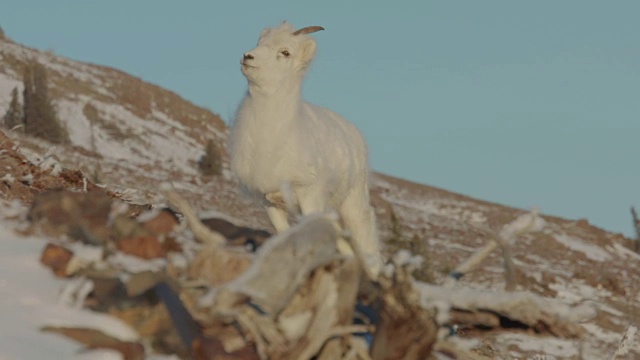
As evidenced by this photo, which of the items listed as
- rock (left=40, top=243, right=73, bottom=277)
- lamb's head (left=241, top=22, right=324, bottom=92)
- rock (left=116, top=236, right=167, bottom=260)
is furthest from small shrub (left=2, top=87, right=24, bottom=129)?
rock (left=40, top=243, right=73, bottom=277)

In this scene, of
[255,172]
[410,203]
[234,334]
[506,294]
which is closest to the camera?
[234,334]

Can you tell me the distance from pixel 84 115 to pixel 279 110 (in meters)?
47.2

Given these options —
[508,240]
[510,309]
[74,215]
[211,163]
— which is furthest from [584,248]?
[74,215]

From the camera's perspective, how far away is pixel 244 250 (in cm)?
713

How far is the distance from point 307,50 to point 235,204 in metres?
28.3

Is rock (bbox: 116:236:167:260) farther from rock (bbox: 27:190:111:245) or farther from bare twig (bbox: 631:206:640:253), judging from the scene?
bare twig (bbox: 631:206:640:253)

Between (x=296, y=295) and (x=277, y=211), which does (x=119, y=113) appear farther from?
(x=296, y=295)

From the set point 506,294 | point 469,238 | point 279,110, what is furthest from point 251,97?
point 469,238

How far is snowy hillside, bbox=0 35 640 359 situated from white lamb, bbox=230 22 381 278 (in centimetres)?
44

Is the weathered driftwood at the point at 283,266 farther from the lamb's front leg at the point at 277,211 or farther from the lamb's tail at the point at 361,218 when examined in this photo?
the lamb's tail at the point at 361,218

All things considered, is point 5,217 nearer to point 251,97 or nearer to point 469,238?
point 251,97

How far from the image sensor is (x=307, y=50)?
37.3 feet

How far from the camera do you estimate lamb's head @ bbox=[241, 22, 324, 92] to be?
36.5ft

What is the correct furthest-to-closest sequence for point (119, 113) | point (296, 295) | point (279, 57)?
1. point (119, 113)
2. point (279, 57)
3. point (296, 295)
